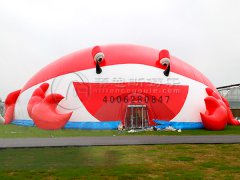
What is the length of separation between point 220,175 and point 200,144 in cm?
520

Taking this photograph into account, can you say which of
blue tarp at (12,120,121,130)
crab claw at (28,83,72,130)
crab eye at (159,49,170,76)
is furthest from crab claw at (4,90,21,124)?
crab eye at (159,49,170,76)

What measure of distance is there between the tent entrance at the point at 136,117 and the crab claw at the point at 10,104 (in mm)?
10854

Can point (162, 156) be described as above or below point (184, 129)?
above

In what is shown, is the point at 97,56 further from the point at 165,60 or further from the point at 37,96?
the point at 37,96

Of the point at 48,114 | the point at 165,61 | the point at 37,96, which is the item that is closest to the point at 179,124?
the point at 165,61

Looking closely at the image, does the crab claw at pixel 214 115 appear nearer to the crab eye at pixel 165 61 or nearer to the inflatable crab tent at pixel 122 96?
the inflatable crab tent at pixel 122 96

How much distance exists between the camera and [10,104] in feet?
88.2

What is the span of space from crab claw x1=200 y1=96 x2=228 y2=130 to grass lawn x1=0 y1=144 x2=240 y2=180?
26.0 feet

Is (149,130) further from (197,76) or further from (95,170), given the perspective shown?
(95,170)

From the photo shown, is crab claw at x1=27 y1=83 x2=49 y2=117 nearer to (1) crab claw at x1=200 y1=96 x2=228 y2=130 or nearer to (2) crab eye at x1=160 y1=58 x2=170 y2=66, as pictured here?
(2) crab eye at x1=160 y1=58 x2=170 y2=66

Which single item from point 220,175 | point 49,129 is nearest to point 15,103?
point 49,129

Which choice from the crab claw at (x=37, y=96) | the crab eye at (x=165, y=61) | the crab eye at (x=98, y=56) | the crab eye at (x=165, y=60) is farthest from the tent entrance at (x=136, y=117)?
the crab claw at (x=37, y=96)

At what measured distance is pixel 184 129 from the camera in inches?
794

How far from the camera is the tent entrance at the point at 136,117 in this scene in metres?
20.1
